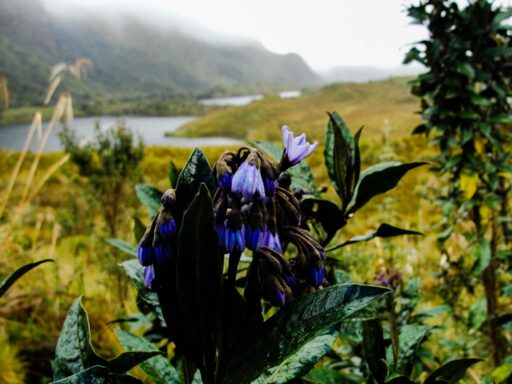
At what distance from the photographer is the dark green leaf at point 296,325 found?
1.35ft

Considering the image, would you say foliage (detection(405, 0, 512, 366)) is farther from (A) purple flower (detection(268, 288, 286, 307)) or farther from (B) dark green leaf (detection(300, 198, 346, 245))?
(A) purple flower (detection(268, 288, 286, 307))

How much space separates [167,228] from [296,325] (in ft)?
0.60

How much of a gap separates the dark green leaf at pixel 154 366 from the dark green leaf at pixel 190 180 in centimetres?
42

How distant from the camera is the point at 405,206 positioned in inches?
328

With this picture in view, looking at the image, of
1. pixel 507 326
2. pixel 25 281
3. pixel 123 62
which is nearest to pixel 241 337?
pixel 507 326

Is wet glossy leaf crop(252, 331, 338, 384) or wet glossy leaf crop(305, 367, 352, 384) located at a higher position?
wet glossy leaf crop(252, 331, 338, 384)

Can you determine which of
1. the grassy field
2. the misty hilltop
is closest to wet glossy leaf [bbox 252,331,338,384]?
the grassy field

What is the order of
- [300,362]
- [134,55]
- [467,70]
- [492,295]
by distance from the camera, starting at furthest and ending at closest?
[134,55], [492,295], [467,70], [300,362]

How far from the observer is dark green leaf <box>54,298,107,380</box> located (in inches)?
21.6

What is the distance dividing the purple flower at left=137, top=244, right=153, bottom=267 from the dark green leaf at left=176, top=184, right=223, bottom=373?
2.6 inches

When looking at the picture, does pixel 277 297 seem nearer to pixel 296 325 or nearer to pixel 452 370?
pixel 296 325

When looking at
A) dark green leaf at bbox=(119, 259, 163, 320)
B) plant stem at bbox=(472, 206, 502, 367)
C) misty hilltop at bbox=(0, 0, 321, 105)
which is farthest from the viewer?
misty hilltop at bbox=(0, 0, 321, 105)

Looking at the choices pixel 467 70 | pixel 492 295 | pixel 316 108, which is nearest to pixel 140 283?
pixel 467 70

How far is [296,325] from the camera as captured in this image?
1.44 ft
